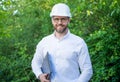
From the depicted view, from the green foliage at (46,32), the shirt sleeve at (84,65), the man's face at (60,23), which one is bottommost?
the green foliage at (46,32)

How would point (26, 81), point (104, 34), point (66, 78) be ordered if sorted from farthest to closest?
1. point (26, 81)
2. point (104, 34)
3. point (66, 78)

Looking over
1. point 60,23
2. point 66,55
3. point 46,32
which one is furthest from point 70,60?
point 46,32

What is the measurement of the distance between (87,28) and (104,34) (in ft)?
3.76

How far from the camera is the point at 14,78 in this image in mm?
10578

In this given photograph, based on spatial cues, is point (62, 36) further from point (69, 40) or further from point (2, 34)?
point (2, 34)

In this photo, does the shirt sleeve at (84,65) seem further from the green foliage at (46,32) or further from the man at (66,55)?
the green foliage at (46,32)

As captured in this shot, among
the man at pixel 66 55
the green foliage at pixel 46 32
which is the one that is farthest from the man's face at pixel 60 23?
the green foliage at pixel 46 32

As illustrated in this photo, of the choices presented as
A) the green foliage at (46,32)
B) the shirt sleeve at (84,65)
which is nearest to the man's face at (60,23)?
the shirt sleeve at (84,65)

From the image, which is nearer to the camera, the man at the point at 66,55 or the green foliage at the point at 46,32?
the man at the point at 66,55

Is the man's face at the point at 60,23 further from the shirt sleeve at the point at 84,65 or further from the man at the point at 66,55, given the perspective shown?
the shirt sleeve at the point at 84,65

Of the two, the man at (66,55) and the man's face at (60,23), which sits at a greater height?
the man's face at (60,23)

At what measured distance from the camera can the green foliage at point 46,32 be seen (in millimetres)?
8305

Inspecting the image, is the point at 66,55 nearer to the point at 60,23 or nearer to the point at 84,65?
the point at 84,65

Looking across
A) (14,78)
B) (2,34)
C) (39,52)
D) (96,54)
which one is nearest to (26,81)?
(14,78)
